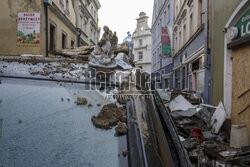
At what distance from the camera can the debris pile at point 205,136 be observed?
2869 mm

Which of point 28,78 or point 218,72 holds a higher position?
point 218,72

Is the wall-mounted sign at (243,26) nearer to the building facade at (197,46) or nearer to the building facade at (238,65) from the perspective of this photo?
the building facade at (238,65)

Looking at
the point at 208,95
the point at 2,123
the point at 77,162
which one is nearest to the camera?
the point at 77,162

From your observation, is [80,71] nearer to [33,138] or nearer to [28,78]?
[28,78]

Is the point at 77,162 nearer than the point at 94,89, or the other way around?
the point at 77,162

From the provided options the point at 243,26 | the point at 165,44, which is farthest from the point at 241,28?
the point at 165,44

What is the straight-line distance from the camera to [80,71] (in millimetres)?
2039

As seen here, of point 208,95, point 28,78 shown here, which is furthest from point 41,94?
point 208,95

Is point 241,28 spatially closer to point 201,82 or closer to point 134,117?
point 201,82

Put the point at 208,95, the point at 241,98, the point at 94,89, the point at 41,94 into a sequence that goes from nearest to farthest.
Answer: the point at 41,94
the point at 94,89
the point at 241,98
the point at 208,95

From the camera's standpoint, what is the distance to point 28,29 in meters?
7.63

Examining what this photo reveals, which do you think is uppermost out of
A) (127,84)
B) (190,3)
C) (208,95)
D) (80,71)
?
(190,3)

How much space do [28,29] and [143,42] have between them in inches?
1120

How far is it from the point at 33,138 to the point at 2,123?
0.24 meters
